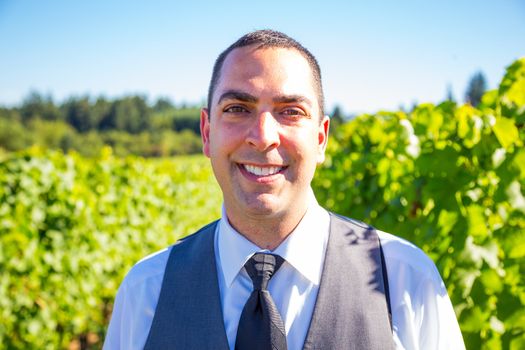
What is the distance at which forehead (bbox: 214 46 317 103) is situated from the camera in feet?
5.18

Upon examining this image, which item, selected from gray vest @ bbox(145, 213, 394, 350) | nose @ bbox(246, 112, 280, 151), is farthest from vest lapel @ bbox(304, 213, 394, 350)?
nose @ bbox(246, 112, 280, 151)

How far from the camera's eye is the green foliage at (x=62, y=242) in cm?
462

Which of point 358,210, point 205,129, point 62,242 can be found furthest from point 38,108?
point 205,129

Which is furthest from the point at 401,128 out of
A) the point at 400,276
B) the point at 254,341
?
the point at 254,341

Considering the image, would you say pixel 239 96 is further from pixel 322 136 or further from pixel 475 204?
pixel 475 204

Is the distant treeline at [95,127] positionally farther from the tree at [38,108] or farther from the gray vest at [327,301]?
the gray vest at [327,301]

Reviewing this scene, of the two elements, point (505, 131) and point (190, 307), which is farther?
point (505, 131)

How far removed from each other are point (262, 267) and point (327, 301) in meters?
0.25

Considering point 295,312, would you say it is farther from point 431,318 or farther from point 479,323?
point 479,323

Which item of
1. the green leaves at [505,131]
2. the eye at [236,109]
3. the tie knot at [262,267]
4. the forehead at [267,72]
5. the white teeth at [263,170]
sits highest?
the forehead at [267,72]

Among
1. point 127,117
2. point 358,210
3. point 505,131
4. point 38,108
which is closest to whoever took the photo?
point 505,131

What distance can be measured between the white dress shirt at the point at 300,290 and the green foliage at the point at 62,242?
11.2 ft

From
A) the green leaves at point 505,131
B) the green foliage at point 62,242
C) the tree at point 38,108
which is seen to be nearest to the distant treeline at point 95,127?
the tree at point 38,108

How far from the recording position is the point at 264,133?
156 centimetres
